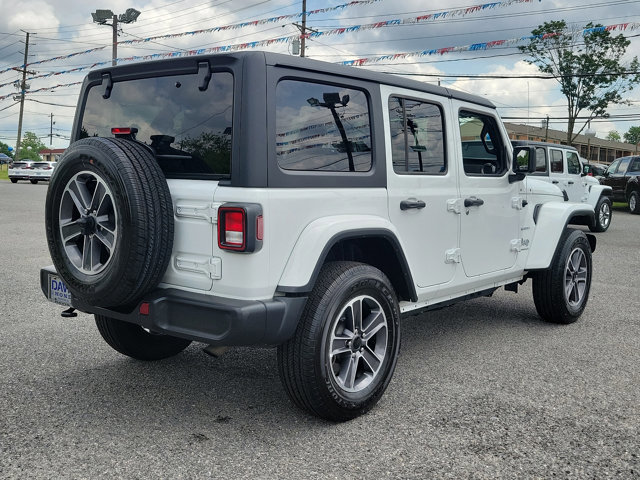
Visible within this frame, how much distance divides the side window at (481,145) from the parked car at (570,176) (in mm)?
7808

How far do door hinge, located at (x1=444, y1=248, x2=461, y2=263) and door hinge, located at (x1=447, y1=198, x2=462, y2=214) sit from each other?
266mm

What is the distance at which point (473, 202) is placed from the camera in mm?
4500

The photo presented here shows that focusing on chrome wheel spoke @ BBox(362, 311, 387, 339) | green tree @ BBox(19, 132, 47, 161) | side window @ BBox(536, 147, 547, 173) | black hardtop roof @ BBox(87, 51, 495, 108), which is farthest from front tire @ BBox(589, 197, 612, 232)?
green tree @ BBox(19, 132, 47, 161)

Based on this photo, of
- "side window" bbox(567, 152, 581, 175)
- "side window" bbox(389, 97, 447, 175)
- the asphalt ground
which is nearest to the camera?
the asphalt ground

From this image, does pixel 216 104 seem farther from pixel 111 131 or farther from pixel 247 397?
pixel 247 397

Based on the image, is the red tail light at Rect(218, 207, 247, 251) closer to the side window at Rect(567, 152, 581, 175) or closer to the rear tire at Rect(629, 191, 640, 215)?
the side window at Rect(567, 152, 581, 175)

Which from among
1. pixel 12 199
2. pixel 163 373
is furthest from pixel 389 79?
pixel 12 199

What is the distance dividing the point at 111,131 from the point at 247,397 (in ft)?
5.90

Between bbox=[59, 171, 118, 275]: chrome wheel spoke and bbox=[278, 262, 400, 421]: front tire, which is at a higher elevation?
bbox=[59, 171, 118, 275]: chrome wheel spoke

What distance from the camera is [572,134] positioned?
3725 cm

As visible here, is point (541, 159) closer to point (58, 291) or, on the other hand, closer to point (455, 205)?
point (455, 205)

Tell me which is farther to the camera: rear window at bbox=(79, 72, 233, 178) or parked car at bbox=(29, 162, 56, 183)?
parked car at bbox=(29, 162, 56, 183)

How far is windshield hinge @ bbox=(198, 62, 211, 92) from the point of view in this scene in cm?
328

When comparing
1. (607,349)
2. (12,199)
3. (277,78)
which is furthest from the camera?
(12,199)
